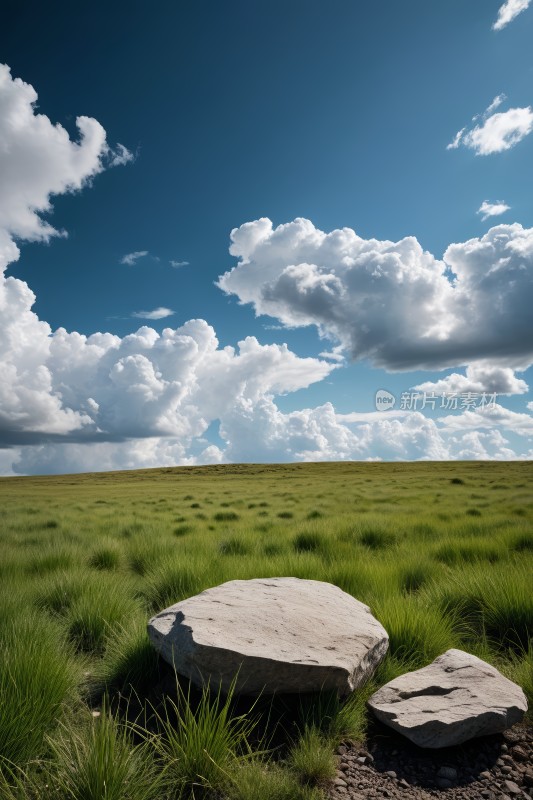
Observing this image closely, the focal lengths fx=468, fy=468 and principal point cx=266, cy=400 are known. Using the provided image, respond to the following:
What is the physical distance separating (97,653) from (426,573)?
13.7ft

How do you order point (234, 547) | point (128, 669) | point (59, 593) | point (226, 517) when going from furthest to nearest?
point (226, 517), point (234, 547), point (59, 593), point (128, 669)

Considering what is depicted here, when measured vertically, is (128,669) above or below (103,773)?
below

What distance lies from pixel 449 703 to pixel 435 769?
0.39 m

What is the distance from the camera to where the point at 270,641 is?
134 inches

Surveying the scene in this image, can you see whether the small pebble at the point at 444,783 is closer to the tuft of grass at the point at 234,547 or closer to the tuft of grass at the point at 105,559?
the tuft of grass at the point at 234,547

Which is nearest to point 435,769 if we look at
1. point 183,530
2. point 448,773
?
point 448,773

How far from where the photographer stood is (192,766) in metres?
2.63

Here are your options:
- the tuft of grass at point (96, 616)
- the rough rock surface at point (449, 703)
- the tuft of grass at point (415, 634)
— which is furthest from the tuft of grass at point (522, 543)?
the tuft of grass at point (96, 616)

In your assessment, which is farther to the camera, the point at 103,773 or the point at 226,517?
the point at 226,517

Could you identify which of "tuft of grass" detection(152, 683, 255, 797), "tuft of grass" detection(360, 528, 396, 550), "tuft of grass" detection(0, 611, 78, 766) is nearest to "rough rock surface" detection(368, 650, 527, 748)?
"tuft of grass" detection(152, 683, 255, 797)

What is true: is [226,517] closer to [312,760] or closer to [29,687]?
[29,687]

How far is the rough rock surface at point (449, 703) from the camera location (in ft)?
9.68

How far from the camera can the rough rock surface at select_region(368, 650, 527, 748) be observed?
2951 millimetres

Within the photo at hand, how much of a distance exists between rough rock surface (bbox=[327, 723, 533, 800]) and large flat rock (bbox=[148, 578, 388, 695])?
1.35ft
